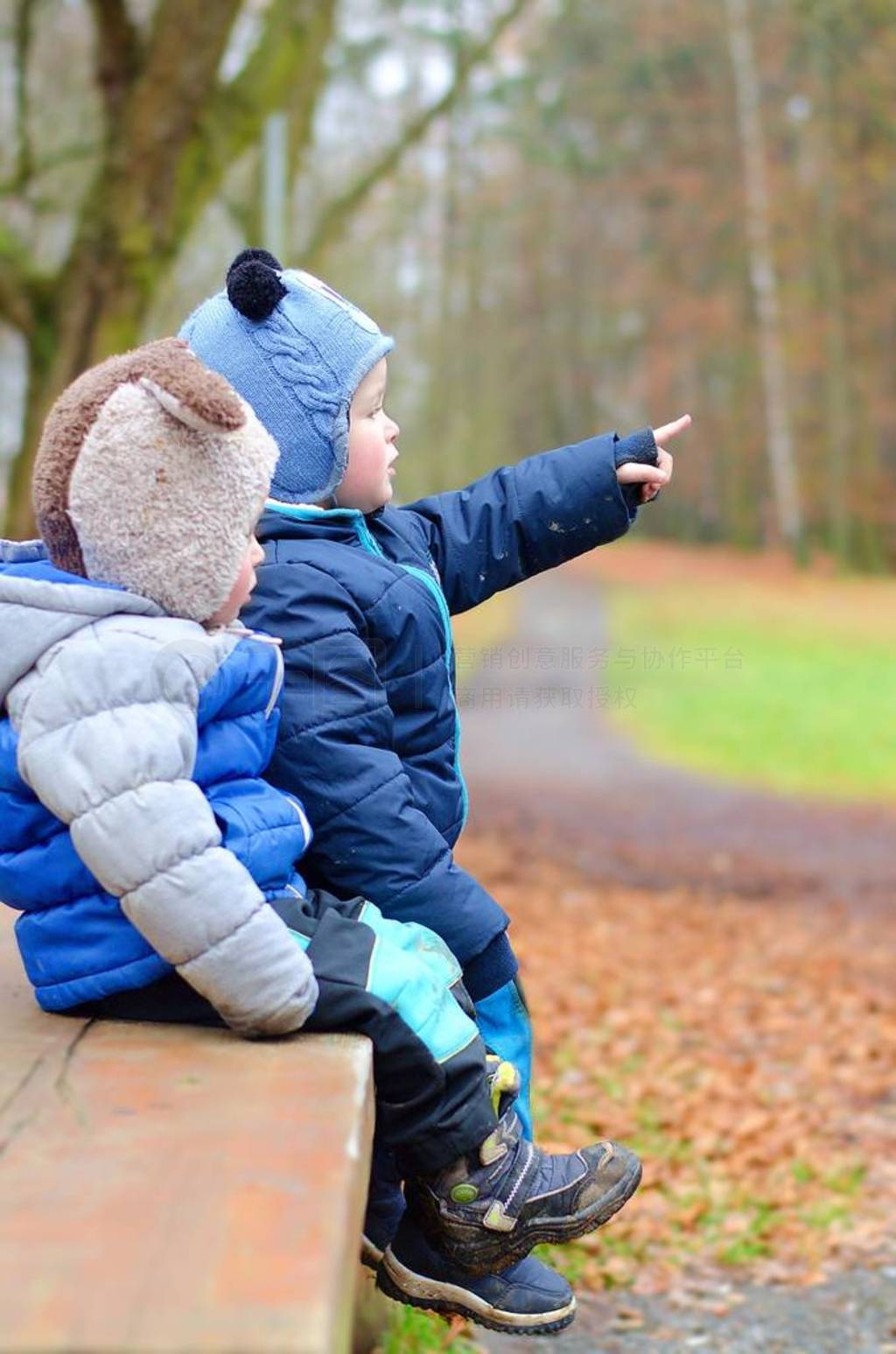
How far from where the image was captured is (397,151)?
1199 cm

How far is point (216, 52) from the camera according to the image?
755cm

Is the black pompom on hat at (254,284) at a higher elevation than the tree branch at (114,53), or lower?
lower

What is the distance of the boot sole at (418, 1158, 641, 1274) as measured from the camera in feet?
8.49

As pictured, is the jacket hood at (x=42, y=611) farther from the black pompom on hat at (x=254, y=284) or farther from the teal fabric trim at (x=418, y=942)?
the black pompom on hat at (x=254, y=284)

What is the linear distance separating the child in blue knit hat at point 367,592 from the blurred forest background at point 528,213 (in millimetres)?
4680

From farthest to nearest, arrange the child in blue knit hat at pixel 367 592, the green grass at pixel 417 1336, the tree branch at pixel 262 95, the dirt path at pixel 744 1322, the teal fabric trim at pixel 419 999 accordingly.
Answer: the tree branch at pixel 262 95 < the dirt path at pixel 744 1322 < the green grass at pixel 417 1336 < the child in blue knit hat at pixel 367 592 < the teal fabric trim at pixel 419 999

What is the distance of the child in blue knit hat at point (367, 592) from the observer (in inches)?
103

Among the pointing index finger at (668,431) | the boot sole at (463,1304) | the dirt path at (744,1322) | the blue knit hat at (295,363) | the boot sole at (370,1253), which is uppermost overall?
Answer: the blue knit hat at (295,363)

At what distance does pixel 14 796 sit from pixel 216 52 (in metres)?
6.13

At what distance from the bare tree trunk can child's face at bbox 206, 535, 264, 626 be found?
96.1ft

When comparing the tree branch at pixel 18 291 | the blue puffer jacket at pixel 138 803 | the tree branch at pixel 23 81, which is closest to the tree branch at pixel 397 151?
the tree branch at pixel 23 81

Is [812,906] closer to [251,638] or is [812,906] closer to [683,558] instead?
[251,638]

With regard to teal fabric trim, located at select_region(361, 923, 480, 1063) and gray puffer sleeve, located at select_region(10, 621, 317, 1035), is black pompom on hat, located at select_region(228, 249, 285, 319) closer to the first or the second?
gray puffer sleeve, located at select_region(10, 621, 317, 1035)

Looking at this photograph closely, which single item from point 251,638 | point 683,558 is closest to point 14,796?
point 251,638
